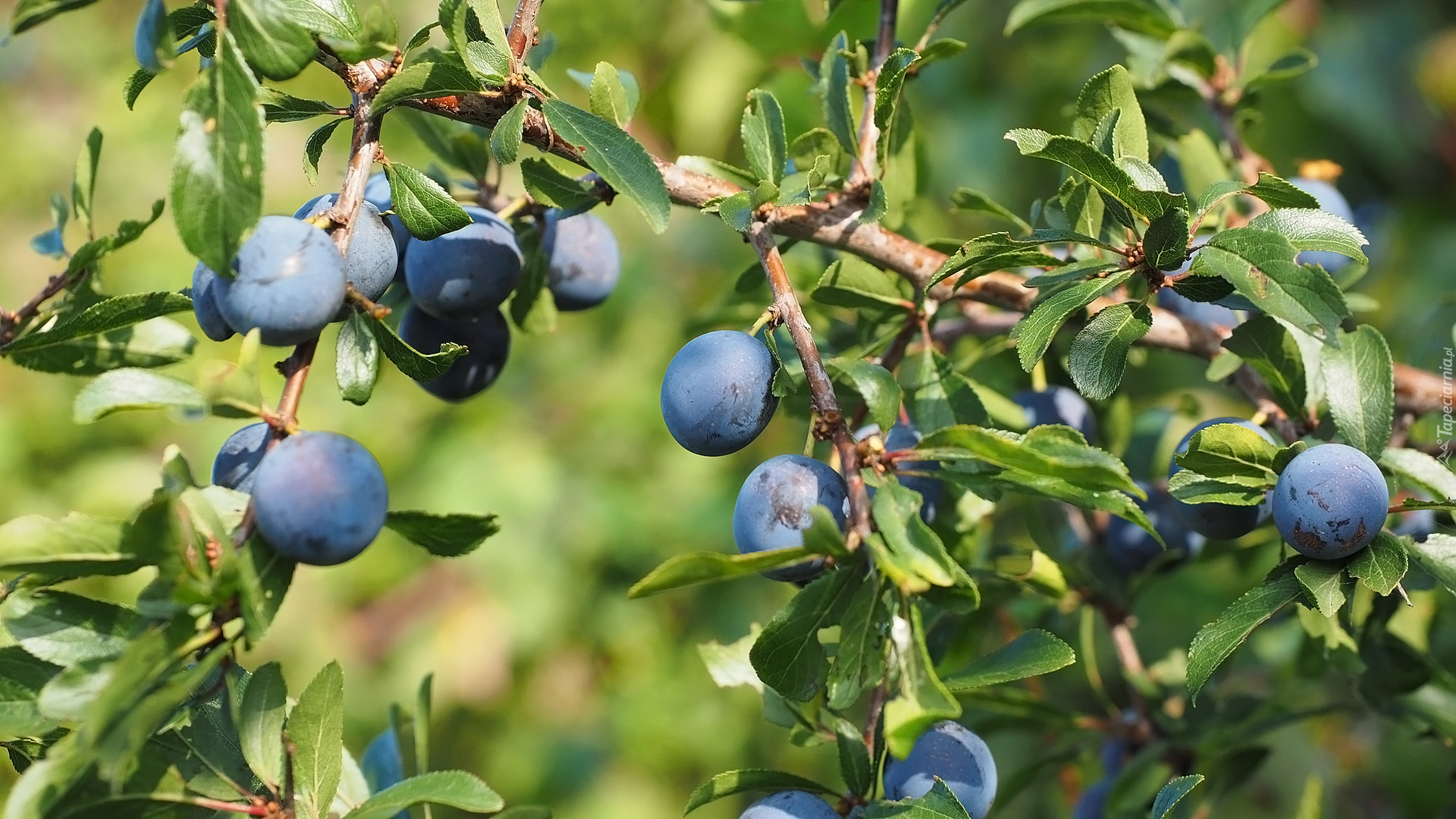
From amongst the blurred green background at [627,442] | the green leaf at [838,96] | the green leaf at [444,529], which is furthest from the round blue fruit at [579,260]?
the blurred green background at [627,442]

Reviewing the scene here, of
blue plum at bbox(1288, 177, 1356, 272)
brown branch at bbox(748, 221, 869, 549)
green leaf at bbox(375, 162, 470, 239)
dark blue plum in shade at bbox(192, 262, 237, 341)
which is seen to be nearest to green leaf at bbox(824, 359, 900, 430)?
brown branch at bbox(748, 221, 869, 549)

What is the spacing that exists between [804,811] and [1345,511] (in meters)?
0.36

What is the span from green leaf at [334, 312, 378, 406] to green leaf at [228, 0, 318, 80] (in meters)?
0.14

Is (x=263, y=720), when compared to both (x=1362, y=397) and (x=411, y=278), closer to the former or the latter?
(x=411, y=278)

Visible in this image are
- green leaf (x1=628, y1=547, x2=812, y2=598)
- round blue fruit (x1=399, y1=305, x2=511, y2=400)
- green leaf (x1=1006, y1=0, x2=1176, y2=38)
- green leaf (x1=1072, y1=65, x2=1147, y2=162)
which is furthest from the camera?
green leaf (x1=1006, y1=0, x2=1176, y2=38)

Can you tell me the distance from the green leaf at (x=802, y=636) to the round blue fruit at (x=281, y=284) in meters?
0.29

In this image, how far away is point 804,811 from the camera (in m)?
0.65

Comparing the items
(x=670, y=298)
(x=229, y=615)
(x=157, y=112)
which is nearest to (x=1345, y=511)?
(x=229, y=615)

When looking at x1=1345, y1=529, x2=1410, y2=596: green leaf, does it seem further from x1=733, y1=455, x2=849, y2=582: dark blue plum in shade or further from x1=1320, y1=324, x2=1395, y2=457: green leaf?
x1=733, y1=455, x2=849, y2=582: dark blue plum in shade

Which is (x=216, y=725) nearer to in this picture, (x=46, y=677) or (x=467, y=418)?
(x=46, y=677)

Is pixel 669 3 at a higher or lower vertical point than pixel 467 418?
higher

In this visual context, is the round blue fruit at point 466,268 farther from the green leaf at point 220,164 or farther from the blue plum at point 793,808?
the blue plum at point 793,808

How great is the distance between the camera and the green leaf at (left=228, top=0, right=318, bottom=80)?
0.57 metres

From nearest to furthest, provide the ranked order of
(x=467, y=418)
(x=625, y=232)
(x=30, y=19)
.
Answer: (x=30, y=19) → (x=467, y=418) → (x=625, y=232)
